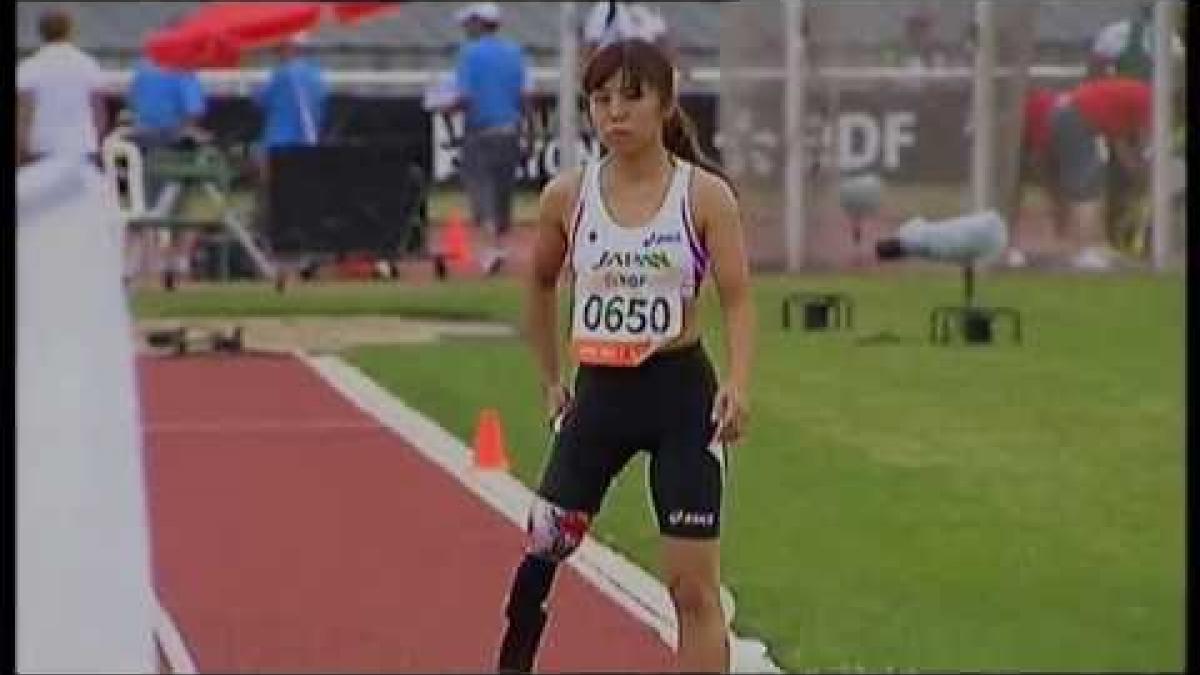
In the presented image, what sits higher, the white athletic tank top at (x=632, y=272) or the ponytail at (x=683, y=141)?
the ponytail at (x=683, y=141)

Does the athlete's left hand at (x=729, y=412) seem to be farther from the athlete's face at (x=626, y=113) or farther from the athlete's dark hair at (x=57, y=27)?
the athlete's dark hair at (x=57, y=27)

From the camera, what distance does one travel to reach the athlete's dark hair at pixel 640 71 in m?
5.41

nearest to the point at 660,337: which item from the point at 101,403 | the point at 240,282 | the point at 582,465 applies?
the point at 582,465

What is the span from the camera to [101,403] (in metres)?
4.75

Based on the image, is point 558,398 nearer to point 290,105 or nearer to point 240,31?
point 290,105

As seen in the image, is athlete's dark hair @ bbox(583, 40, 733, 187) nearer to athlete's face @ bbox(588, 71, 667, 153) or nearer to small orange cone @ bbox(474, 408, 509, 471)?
athlete's face @ bbox(588, 71, 667, 153)

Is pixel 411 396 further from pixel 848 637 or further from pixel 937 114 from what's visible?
pixel 937 114

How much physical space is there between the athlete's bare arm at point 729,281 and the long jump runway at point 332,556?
7.43ft

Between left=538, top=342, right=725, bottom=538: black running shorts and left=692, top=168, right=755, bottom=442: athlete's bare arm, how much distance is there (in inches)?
1.9

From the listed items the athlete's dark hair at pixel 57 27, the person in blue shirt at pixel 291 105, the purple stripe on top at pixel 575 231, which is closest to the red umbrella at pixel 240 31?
the person in blue shirt at pixel 291 105

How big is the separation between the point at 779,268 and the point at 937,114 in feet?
5.26

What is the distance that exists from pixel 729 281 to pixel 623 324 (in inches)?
7.9

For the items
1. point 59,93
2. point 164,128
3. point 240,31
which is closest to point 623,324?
point 59,93

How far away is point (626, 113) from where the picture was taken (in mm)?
5414
